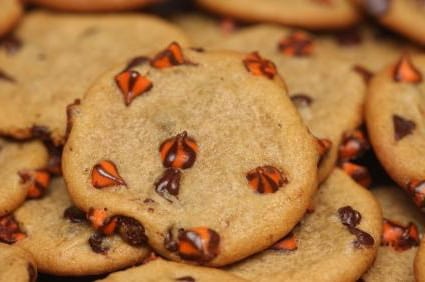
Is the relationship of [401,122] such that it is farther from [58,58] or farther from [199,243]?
[58,58]

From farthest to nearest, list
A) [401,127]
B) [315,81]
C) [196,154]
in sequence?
1. [315,81]
2. [401,127]
3. [196,154]

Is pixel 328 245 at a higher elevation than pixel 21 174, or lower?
lower

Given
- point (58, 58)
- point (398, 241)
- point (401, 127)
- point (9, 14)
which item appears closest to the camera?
point (398, 241)

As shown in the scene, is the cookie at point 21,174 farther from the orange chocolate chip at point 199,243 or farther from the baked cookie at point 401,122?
the baked cookie at point 401,122

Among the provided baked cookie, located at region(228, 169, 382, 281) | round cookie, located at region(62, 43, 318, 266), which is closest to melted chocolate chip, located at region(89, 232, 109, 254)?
round cookie, located at region(62, 43, 318, 266)

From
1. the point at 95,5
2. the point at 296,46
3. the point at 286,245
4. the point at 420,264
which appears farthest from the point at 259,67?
the point at 95,5
